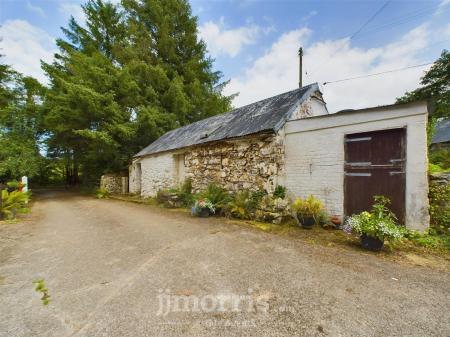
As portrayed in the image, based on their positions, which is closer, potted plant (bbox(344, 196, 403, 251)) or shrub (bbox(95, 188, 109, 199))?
potted plant (bbox(344, 196, 403, 251))

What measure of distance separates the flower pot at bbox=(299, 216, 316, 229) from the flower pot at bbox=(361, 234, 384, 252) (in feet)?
4.18

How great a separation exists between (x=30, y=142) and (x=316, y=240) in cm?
1747

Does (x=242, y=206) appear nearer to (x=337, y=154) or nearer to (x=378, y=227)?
(x=337, y=154)

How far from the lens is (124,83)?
46.7 feet

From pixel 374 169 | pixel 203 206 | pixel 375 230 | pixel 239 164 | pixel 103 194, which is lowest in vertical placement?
pixel 103 194

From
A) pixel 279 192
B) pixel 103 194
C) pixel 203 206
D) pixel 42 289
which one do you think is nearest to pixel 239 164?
pixel 279 192

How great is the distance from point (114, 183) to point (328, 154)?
14.5 m

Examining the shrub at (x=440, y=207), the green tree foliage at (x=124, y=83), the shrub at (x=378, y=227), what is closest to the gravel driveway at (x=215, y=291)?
the shrub at (x=378, y=227)

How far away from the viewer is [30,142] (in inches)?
513

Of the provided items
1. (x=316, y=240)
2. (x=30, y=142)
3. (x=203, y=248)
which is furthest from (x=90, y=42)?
(x=316, y=240)

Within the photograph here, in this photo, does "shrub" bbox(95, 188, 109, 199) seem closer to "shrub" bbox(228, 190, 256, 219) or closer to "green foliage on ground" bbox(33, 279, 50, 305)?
"shrub" bbox(228, 190, 256, 219)

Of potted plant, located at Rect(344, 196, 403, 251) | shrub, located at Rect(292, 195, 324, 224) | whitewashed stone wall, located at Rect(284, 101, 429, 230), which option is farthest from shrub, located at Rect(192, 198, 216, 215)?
potted plant, located at Rect(344, 196, 403, 251)

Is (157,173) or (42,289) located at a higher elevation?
(157,173)

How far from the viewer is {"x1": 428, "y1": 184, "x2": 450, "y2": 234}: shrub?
4.09 metres
